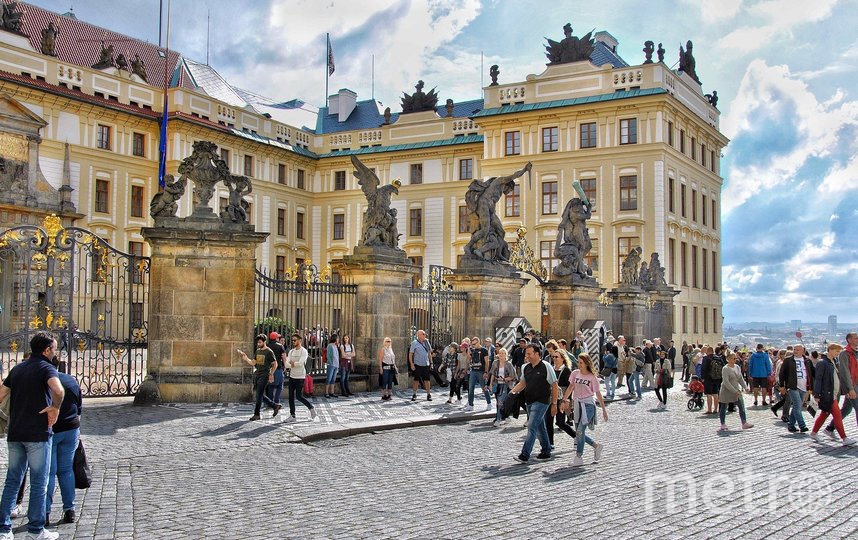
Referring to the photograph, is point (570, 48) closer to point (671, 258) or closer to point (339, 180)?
point (671, 258)

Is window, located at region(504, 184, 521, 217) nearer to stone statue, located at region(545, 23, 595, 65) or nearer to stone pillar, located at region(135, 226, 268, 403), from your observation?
stone statue, located at region(545, 23, 595, 65)

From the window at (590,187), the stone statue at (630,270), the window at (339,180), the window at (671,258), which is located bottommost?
the stone statue at (630,270)

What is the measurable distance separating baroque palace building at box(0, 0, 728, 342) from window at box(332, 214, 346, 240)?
0.45ft

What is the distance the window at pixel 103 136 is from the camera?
144 ft

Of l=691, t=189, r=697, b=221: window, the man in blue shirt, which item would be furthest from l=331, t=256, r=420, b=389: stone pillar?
l=691, t=189, r=697, b=221: window

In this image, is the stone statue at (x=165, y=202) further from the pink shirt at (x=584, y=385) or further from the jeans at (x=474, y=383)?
the pink shirt at (x=584, y=385)

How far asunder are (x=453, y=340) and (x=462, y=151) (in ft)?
110

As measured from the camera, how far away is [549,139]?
47.9 meters

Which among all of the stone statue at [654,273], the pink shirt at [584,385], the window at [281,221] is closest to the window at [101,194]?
the window at [281,221]

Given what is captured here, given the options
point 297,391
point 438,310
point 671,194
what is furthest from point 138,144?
point 297,391

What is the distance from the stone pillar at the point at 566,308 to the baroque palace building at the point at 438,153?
2011cm

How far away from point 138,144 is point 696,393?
36232 mm

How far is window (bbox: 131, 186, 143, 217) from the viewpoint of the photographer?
46.0 meters

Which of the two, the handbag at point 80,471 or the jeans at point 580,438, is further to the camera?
the jeans at point 580,438
